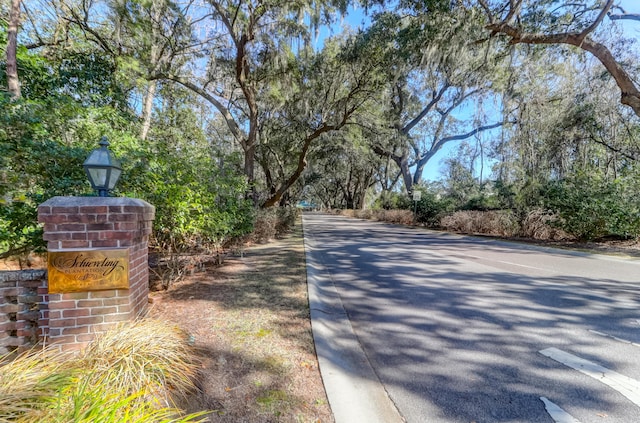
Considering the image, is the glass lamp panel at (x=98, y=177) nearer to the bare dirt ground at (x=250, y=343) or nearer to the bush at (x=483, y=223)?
the bare dirt ground at (x=250, y=343)

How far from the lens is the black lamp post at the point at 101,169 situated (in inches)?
108

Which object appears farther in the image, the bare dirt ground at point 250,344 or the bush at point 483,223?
the bush at point 483,223

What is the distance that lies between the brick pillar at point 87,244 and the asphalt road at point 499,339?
1955 millimetres

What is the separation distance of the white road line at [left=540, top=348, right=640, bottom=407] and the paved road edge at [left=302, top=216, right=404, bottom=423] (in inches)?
70.7

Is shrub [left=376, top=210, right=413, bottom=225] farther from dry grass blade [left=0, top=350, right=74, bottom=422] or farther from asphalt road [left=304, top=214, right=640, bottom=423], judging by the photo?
dry grass blade [left=0, top=350, right=74, bottom=422]

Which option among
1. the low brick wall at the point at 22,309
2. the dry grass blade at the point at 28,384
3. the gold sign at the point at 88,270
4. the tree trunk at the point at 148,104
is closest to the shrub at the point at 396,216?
the tree trunk at the point at 148,104

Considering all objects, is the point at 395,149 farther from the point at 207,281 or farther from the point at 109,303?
the point at 109,303

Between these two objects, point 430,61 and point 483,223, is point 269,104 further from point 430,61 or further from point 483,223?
point 483,223

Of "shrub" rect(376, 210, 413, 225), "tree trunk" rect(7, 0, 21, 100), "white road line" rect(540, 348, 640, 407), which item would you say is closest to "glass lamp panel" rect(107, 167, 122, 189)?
"tree trunk" rect(7, 0, 21, 100)

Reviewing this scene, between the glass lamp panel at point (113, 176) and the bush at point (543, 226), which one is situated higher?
the glass lamp panel at point (113, 176)

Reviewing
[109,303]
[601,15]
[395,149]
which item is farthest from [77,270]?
[395,149]

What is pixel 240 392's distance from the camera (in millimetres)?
2164

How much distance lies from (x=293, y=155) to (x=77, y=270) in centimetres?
1449

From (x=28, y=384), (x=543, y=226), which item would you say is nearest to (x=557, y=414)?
(x=28, y=384)
